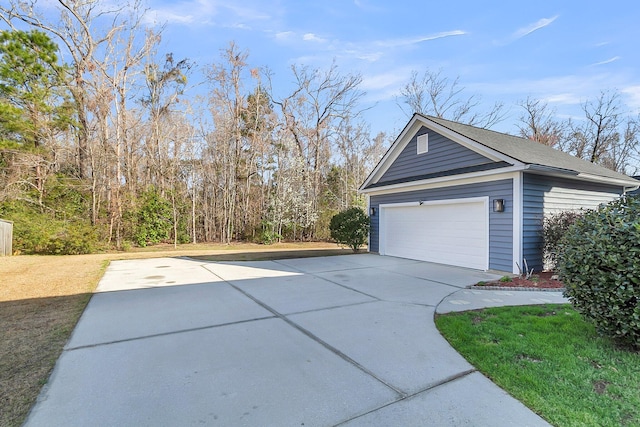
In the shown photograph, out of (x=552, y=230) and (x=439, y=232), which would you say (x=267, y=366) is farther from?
(x=439, y=232)

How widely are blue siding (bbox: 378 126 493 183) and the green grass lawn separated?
202 inches

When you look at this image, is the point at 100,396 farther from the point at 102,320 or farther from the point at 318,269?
the point at 318,269

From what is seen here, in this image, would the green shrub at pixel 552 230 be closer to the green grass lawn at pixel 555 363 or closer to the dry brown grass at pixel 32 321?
the green grass lawn at pixel 555 363

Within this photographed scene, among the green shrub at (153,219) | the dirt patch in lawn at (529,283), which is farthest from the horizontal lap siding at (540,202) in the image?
the green shrub at (153,219)

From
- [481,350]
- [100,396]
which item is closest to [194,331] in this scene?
[100,396]

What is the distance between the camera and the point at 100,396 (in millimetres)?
2244

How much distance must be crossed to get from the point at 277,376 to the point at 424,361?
1286 mm

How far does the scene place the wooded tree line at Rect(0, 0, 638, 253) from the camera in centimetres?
1220

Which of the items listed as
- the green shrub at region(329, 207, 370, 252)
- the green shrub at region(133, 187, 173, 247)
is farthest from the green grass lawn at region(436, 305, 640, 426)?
the green shrub at region(133, 187, 173, 247)

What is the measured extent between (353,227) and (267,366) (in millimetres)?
9033

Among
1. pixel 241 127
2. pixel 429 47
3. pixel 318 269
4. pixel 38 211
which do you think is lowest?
pixel 318 269

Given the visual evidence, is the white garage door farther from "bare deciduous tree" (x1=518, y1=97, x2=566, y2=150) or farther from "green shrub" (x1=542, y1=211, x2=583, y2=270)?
"bare deciduous tree" (x1=518, y1=97, x2=566, y2=150)

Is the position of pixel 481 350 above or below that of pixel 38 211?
below

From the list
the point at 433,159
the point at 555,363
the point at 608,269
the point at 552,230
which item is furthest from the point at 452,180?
the point at 555,363
